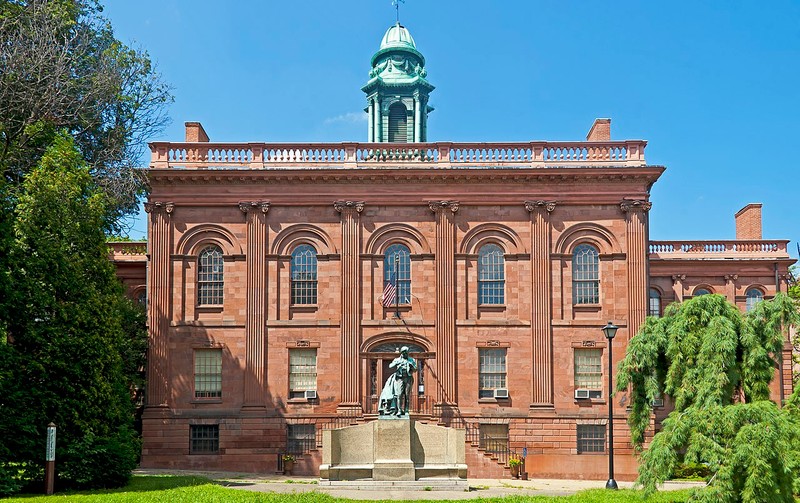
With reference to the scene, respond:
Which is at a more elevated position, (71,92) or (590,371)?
(71,92)

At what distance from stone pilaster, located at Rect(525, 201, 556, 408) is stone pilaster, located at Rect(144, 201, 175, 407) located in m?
14.3

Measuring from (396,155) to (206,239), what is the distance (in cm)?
837

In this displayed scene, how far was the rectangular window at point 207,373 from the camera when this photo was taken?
34.3 meters

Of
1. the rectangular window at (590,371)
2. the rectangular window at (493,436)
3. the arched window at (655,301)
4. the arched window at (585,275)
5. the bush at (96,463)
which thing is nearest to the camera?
the bush at (96,463)

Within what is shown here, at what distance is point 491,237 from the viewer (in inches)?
1375

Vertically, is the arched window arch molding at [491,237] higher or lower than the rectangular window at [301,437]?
higher

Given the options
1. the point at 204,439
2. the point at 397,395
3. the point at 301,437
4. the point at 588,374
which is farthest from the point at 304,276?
the point at 588,374

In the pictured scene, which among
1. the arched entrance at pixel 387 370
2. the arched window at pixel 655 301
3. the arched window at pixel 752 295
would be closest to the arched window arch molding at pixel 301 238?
the arched entrance at pixel 387 370

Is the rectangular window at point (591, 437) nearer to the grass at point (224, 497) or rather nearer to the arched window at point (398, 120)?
→ the grass at point (224, 497)

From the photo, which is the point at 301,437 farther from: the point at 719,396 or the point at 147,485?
the point at 719,396

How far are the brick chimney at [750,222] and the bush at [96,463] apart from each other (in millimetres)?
32291

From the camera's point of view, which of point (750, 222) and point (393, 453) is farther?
point (750, 222)

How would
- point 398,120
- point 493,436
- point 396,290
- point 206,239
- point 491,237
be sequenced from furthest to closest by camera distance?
point 398,120
point 206,239
point 491,237
point 396,290
point 493,436

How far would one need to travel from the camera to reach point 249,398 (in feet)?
111
